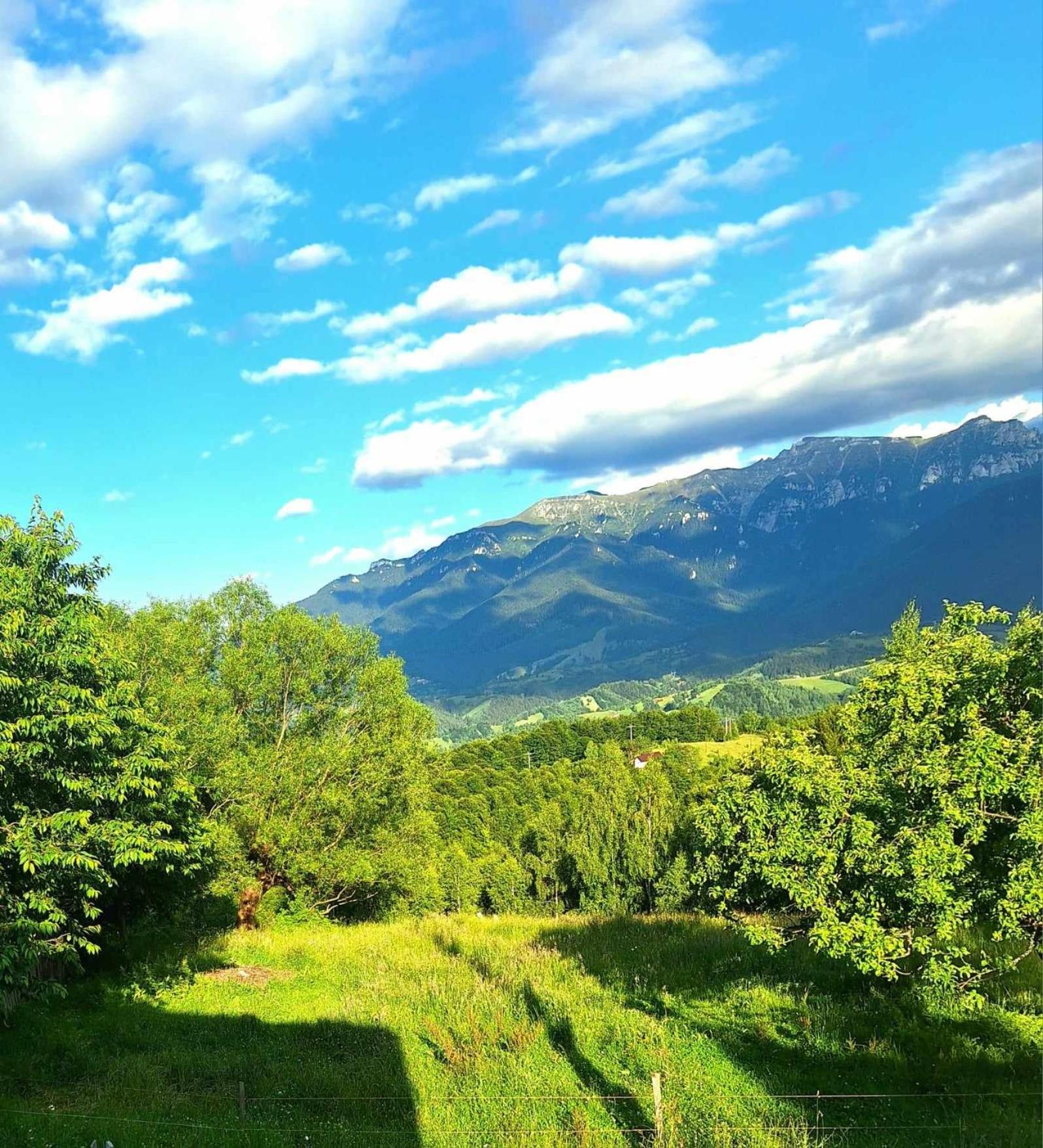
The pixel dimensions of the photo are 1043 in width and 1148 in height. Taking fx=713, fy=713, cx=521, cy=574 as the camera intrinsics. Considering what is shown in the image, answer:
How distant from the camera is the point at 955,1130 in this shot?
1062 centimetres

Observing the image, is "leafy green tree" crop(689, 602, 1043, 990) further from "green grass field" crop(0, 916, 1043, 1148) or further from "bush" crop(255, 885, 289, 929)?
"bush" crop(255, 885, 289, 929)

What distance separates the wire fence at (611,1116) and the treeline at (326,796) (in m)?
1.93

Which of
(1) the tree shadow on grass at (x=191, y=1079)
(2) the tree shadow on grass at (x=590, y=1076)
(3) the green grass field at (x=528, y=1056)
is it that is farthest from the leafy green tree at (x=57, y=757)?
(2) the tree shadow on grass at (x=590, y=1076)

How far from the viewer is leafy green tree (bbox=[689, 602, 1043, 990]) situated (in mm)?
11125

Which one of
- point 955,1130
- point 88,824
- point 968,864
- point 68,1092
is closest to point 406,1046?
point 68,1092

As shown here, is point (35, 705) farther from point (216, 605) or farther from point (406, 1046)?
point (216, 605)

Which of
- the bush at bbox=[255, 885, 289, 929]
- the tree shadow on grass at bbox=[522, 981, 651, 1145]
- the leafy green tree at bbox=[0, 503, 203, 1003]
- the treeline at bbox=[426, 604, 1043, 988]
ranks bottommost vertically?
the bush at bbox=[255, 885, 289, 929]

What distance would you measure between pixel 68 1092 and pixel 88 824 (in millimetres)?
4716

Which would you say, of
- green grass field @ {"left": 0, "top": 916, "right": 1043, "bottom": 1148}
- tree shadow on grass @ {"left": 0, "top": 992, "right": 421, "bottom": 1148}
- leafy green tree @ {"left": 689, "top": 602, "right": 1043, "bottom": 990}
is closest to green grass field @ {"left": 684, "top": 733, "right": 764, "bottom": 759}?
green grass field @ {"left": 0, "top": 916, "right": 1043, "bottom": 1148}

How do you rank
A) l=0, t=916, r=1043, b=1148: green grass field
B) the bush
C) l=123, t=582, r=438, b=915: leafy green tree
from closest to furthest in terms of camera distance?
l=0, t=916, r=1043, b=1148: green grass field, l=123, t=582, r=438, b=915: leafy green tree, the bush

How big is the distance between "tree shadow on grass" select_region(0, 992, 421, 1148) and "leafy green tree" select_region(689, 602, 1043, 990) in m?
7.87

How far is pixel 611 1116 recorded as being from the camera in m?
11.8

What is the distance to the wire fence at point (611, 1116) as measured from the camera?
10.7 m

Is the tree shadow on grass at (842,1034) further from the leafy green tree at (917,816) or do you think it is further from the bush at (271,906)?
the bush at (271,906)
